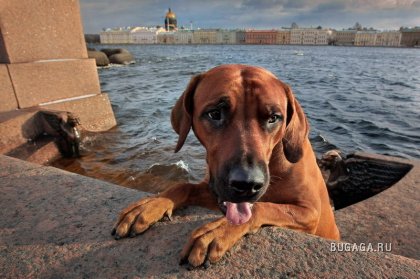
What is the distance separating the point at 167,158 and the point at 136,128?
7.42ft

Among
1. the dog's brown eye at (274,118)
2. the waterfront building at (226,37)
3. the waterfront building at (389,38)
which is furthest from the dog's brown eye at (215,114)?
the waterfront building at (226,37)

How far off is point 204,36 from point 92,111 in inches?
6965

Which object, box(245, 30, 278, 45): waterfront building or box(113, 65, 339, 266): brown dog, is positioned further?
box(245, 30, 278, 45): waterfront building

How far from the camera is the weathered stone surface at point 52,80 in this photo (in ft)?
18.0

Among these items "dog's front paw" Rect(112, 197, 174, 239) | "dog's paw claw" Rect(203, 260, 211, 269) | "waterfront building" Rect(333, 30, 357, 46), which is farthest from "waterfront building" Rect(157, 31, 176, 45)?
"dog's paw claw" Rect(203, 260, 211, 269)

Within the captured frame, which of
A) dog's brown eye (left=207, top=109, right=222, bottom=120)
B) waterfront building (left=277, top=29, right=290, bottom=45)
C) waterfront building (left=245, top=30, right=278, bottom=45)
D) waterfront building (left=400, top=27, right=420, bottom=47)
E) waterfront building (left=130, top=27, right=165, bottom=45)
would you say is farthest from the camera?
waterfront building (left=130, top=27, right=165, bottom=45)

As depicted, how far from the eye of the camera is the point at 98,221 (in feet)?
7.07

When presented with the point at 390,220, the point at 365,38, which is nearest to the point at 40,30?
the point at 390,220

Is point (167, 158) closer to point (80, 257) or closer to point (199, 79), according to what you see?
point (199, 79)

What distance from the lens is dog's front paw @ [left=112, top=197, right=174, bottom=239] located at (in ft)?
6.42

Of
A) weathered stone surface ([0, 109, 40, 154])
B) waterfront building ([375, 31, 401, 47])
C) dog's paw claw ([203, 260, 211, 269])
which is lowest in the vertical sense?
waterfront building ([375, 31, 401, 47])

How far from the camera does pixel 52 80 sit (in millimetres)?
6031

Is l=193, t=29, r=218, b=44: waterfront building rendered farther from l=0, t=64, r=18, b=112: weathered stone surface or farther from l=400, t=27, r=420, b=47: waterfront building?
l=0, t=64, r=18, b=112: weathered stone surface

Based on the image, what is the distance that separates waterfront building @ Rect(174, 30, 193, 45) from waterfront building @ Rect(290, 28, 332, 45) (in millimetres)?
54379
